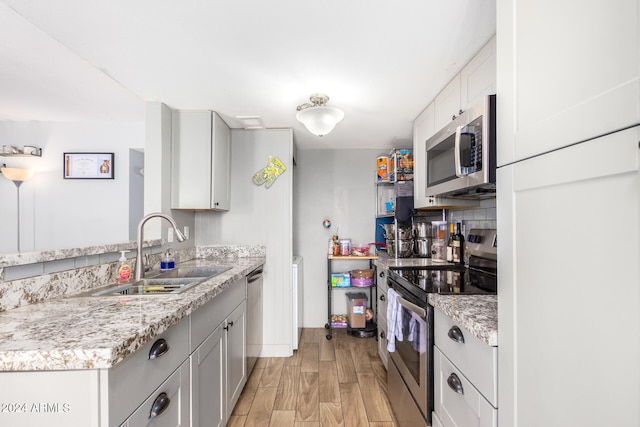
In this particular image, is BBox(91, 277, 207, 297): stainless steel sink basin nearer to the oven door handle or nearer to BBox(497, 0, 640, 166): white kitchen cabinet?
the oven door handle

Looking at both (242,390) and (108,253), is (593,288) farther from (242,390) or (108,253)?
(242,390)

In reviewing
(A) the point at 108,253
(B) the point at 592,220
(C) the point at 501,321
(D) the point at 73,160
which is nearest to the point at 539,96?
(B) the point at 592,220

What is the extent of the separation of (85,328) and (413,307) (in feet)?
4.34

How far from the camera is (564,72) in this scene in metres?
0.64

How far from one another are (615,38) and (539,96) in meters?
0.19

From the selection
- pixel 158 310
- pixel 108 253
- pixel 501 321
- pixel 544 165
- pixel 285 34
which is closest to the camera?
pixel 544 165

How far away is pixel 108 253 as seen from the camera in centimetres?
158

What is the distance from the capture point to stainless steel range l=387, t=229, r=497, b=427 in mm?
1342

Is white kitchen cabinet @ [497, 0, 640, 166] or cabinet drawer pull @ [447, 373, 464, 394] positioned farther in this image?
cabinet drawer pull @ [447, 373, 464, 394]

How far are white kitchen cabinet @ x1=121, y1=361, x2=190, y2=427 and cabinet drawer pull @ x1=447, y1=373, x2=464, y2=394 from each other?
1.03m

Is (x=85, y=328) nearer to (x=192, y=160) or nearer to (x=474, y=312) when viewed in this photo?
(x=474, y=312)

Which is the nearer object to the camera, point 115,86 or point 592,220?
point 592,220

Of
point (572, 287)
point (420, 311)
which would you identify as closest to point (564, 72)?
point (572, 287)

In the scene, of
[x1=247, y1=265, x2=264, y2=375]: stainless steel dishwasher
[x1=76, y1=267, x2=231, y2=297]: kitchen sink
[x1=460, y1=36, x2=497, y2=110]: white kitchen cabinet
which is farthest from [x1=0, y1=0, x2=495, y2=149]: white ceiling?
[x1=247, y1=265, x2=264, y2=375]: stainless steel dishwasher
